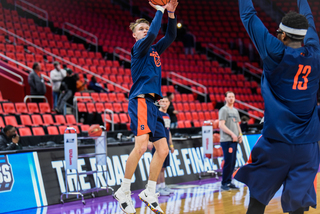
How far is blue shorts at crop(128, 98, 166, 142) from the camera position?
376 cm

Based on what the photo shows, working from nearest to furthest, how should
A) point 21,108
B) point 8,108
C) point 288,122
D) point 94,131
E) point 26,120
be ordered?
point 288,122
point 94,131
point 26,120
point 8,108
point 21,108

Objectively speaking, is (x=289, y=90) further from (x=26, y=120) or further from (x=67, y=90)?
(x=67, y=90)

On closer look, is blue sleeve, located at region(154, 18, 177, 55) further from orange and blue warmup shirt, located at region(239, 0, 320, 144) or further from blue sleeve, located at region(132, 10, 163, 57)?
orange and blue warmup shirt, located at region(239, 0, 320, 144)

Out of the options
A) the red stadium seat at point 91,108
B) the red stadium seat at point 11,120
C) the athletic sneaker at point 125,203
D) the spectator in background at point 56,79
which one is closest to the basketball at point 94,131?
the athletic sneaker at point 125,203

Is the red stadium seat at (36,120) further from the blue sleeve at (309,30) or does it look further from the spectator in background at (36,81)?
the blue sleeve at (309,30)

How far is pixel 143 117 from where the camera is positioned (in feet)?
12.4

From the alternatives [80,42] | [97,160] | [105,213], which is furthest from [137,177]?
[80,42]

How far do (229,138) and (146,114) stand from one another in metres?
3.66

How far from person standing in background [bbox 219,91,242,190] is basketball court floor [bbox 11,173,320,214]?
349 mm

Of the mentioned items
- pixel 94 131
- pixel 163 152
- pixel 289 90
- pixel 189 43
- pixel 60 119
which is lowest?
pixel 60 119

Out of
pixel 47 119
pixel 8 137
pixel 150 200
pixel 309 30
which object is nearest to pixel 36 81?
pixel 47 119

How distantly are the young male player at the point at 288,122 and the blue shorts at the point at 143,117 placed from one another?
1514mm

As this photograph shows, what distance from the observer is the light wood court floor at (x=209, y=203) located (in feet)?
16.2

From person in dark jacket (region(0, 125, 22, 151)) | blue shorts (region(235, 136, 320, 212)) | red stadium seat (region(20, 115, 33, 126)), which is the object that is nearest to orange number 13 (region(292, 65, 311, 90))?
blue shorts (region(235, 136, 320, 212))
